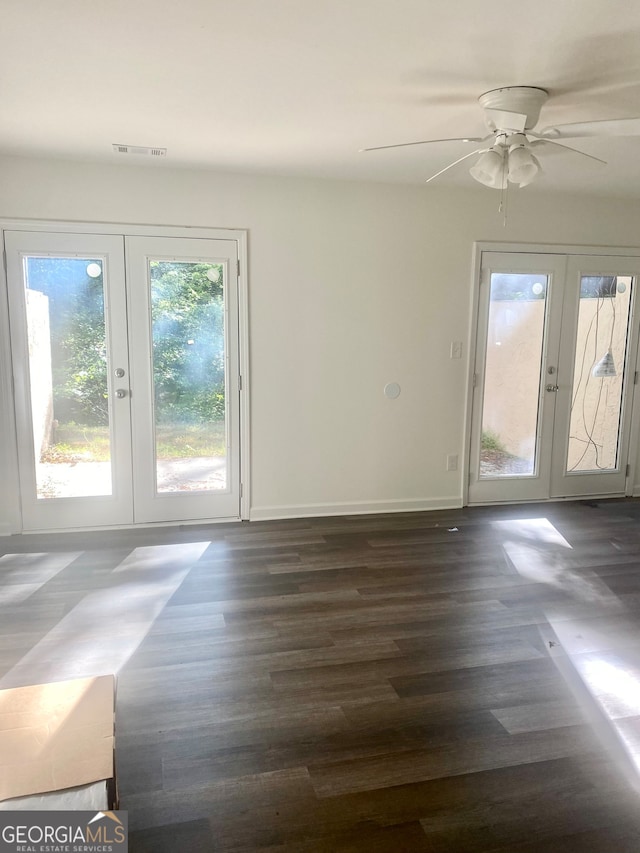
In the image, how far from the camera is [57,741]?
141 cm

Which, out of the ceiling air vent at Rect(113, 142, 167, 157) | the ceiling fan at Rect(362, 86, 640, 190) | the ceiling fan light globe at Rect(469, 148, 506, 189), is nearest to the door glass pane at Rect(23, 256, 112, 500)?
the ceiling air vent at Rect(113, 142, 167, 157)

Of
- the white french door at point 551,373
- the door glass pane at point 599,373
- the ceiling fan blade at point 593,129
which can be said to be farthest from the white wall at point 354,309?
the ceiling fan blade at point 593,129

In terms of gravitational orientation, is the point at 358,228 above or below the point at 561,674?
above

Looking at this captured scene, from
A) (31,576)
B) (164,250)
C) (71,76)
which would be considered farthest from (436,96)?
(31,576)

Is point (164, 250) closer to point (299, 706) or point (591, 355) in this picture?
point (299, 706)

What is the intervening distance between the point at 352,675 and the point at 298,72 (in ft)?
8.64

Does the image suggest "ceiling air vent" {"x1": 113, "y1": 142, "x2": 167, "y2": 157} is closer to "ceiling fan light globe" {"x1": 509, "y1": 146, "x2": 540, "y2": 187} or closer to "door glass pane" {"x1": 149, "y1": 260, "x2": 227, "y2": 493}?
"door glass pane" {"x1": 149, "y1": 260, "x2": 227, "y2": 493}

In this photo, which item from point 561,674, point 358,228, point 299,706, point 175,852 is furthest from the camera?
point 358,228

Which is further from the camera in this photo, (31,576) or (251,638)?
(31,576)

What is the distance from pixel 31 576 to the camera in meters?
3.56

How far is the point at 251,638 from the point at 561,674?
1420 millimetres

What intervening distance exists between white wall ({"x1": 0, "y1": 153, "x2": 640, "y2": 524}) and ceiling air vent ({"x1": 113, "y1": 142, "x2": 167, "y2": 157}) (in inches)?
13.6

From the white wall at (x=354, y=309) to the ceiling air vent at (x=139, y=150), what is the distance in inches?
13.6

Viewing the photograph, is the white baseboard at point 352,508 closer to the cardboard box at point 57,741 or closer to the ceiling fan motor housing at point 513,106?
the ceiling fan motor housing at point 513,106
